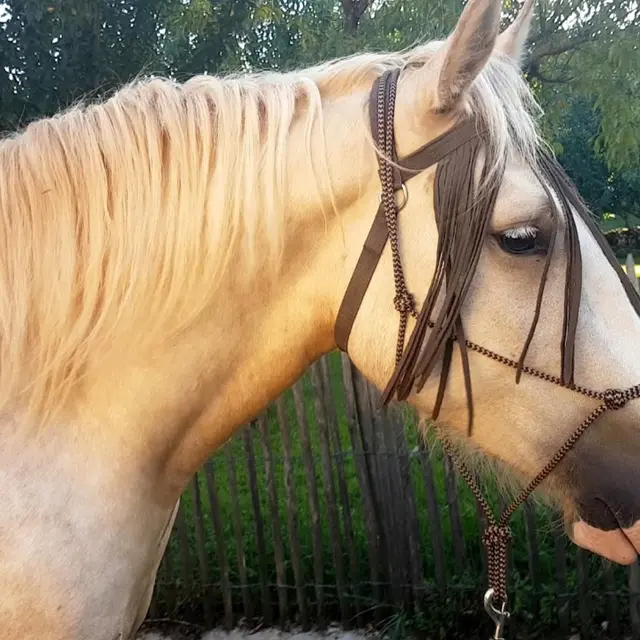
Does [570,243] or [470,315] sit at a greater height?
[570,243]

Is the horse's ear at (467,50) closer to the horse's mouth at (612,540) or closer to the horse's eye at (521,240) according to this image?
the horse's eye at (521,240)

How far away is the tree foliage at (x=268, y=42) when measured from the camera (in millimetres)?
4902

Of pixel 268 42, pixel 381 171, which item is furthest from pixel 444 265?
pixel 268 42

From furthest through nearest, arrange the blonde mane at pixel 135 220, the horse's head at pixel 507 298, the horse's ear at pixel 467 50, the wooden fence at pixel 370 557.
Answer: the wooden fence at pixel 370 557, the blonde mane at pixel 135 220, the horse's head at pixel 507 298, the horse's ear at pixel 467 50

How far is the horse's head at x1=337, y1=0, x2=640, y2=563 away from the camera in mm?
1194

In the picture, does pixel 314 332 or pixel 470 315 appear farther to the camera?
pixel 314 332

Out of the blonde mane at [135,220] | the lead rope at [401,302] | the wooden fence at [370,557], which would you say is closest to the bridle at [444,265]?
the lead rope at [401,302]

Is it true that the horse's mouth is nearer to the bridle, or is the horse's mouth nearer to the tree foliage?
the bridle

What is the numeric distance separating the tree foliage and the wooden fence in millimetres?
2611

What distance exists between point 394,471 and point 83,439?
231cm

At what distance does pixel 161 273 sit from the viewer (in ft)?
4.26

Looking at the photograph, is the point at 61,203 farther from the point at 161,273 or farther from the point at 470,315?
the point at 470,315

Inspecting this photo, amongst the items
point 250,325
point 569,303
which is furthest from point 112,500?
point 569,303

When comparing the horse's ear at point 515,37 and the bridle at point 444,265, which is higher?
the horse's ear at point 515,37
